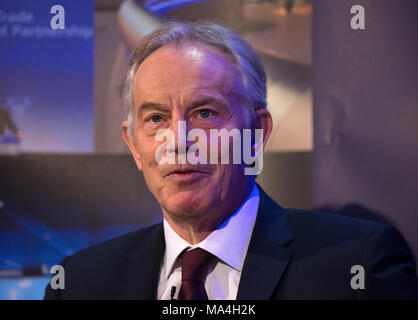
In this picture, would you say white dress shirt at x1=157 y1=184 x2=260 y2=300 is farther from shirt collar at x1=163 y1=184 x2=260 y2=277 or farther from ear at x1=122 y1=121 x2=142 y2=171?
ear at x1=122 y1=121 x2=142 y2=171

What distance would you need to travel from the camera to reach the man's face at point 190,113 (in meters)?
1.59

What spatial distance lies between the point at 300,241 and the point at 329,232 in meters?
0.11

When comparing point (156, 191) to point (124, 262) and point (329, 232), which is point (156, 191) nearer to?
point (124, 262)

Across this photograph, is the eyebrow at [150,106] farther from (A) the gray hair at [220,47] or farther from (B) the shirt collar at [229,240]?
(B) the shirt collar at [229,240]

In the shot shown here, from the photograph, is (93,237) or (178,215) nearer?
(178,215)

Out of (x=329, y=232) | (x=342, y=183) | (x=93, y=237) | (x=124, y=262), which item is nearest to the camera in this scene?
(x=329, y=232)

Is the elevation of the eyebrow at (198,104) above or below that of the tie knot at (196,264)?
above

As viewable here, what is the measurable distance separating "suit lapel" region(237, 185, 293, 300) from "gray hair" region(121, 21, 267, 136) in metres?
0.38

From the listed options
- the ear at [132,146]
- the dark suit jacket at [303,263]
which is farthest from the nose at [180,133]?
the dark suit jacket at [303,263]

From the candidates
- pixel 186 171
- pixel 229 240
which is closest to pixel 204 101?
pixel 186 171

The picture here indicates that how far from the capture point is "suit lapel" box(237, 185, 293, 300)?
61.1 inches

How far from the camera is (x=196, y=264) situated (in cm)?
162

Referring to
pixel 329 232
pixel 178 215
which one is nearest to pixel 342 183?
pixel 329 232
